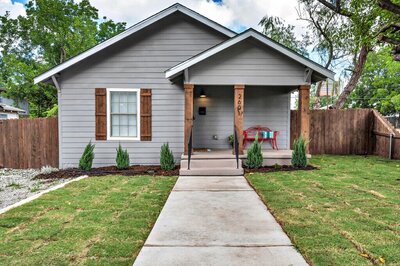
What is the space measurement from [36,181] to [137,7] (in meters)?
14.6

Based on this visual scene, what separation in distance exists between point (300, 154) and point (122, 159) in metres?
4.88

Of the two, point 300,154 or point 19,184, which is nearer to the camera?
point 19,184

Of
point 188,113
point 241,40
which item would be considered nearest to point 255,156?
point 188,113

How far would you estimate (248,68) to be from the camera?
7.47 m

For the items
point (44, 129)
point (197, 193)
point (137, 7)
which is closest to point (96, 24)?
point (137, 7)

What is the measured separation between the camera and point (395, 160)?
914 centimetres

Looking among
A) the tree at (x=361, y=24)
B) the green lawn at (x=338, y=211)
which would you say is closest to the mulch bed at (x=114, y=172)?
the green lawn at (x=338, y=211)

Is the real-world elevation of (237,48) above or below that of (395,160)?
above

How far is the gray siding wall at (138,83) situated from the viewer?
27.7ft

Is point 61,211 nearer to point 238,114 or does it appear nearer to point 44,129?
point 238,114

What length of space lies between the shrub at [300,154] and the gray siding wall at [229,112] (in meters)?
1.68

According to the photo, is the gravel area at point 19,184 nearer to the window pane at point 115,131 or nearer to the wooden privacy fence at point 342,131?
the window pane at point 115,131

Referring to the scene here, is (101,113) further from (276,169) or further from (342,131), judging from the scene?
(342,131)

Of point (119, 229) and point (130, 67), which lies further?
point (130, 67)
